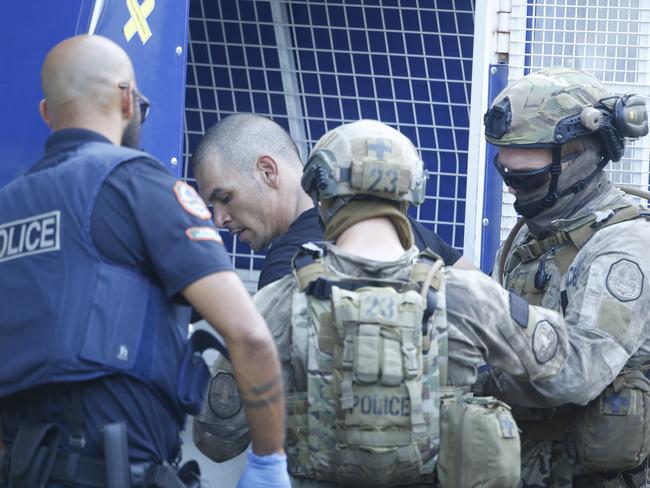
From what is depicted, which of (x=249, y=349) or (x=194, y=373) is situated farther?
(x=194, y=373)

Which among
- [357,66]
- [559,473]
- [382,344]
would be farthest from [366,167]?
[357,66]

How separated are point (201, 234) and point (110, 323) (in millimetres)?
279

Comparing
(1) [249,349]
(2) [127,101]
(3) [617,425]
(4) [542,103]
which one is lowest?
(3) [617,425]

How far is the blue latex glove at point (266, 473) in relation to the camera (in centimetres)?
277

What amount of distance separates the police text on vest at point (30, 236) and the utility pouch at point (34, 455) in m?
0.38

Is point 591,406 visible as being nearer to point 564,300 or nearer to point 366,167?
point 564,300

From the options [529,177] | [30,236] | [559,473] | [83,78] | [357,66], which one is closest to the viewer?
[30,236]

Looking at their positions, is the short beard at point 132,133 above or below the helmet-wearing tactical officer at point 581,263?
above

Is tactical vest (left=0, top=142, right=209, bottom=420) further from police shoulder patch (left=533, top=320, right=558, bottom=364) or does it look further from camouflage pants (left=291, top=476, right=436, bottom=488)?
police shoulder patch (left=533, top=320, right=558, bottom=364)

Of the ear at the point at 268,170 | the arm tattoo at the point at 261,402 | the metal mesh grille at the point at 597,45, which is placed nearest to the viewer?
the arm tattoo at the point at 261,402

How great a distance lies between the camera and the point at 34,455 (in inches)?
105

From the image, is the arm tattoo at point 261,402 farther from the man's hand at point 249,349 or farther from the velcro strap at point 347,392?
the velcro strap at point 347,392

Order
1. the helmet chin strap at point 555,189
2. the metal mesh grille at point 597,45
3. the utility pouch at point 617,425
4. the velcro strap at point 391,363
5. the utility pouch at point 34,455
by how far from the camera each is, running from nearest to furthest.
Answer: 1. the utility pouch at point 34,455
2. the velcro strap at point 391,363
3. the utility pouch at point 617,425
4. the helmet chin strap at point 555,189
5. the metal mesh grille at point 597,45

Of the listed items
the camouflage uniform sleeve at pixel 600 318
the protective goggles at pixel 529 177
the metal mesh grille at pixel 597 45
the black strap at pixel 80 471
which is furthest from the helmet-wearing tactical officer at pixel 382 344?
the metal mesh grille at pixel 597 45
